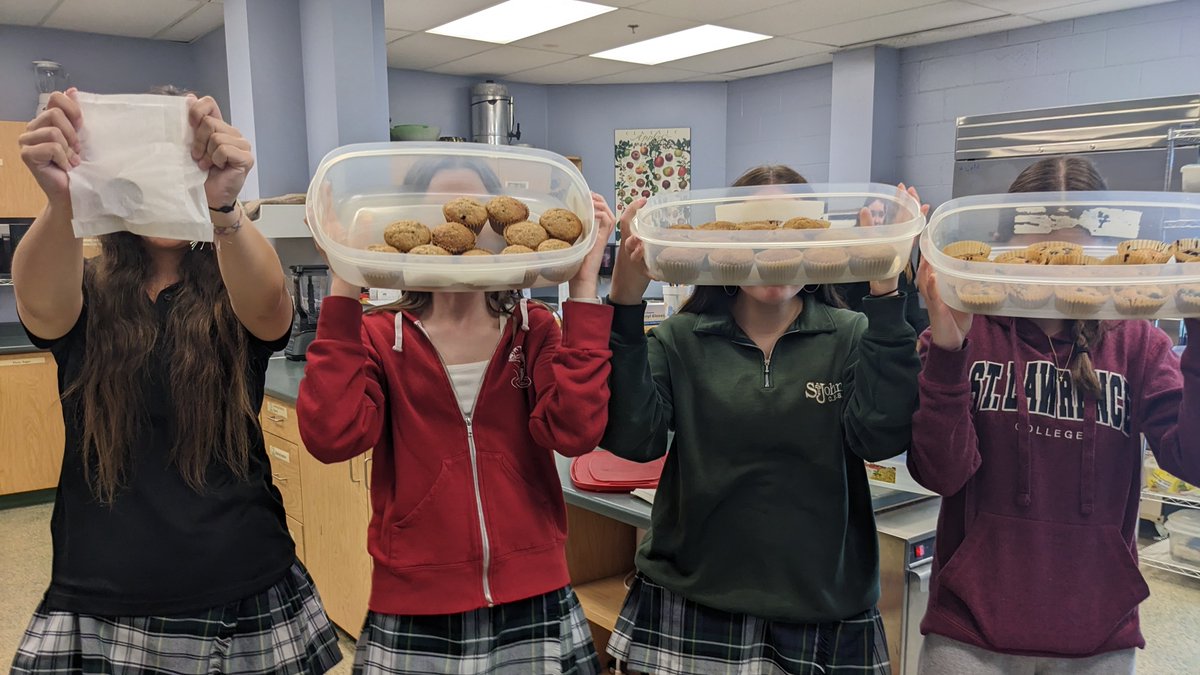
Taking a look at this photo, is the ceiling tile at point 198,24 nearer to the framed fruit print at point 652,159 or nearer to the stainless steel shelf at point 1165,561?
the framed fruit print at point 652,159

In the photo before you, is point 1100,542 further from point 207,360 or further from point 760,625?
point 207,360

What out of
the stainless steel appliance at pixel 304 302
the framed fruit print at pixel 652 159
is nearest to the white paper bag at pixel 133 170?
the stainless steel appliance at pixel 304 302

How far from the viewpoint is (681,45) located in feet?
17.4

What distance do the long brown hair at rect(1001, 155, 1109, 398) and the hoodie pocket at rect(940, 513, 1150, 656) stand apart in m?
0.22

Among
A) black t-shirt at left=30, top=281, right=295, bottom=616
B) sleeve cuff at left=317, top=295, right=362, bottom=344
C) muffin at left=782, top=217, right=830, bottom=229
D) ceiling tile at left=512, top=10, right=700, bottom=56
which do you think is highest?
ceiling tile at left=512, top=10, right=700, bottom=56

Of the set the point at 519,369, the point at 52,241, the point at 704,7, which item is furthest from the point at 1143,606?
the point at 52,241

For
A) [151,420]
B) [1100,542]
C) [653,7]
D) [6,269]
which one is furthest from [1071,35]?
[6,269]

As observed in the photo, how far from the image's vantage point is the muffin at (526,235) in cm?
111

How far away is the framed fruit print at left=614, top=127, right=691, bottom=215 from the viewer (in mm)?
6723

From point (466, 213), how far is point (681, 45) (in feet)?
15.0

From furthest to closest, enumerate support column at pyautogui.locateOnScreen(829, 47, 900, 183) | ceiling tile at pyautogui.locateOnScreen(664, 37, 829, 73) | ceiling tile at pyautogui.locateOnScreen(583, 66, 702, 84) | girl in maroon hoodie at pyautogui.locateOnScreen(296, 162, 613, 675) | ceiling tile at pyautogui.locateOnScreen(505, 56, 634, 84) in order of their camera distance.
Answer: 1. ceiling tile at pyautogui.locateOnScreen(583, 66, 702, 84)
2. ceiling tile at pyautogui.locateOnScreen(505, 56, 634, 84)
3. support column at pyautogui.locateOnScreen(829, 47, 900, 183)
4. ceiling tile at pyautogui.locateOnScreen(664, 37, 829, 73)
5. girl in maroon hoodie at pyautogui.locateOnScreen(296, 162, 613, 675)

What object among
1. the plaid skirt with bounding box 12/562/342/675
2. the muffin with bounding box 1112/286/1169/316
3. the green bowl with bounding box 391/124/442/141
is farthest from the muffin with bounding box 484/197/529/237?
the green bowl with bounding box 391/124/442/141

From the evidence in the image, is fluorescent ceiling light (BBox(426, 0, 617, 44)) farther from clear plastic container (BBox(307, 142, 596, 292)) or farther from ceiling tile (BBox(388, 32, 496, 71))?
clear plastic container (BBox(307, 142, 596, 292))

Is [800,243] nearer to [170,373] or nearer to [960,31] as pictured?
[170,373]
